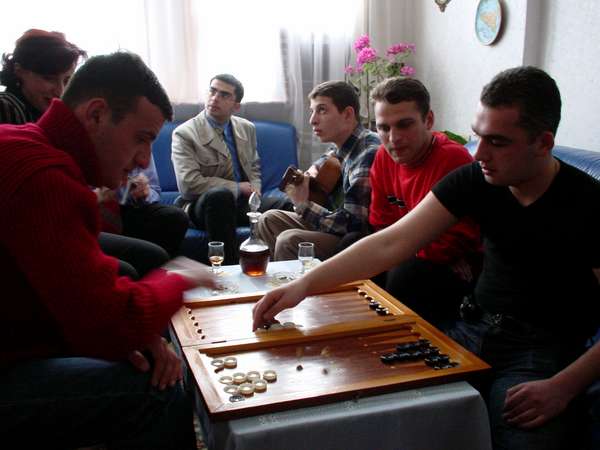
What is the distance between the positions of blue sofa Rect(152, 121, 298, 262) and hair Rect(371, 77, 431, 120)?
1.36m

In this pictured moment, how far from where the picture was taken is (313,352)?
1357mm

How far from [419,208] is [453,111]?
232cm

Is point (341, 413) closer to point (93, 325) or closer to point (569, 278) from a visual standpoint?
point (93, 325)

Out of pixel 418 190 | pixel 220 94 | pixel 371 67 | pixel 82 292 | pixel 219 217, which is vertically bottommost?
pixel 219 217

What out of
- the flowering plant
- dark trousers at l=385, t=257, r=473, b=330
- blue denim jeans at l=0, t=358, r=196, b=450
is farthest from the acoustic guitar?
blue denim jeans at l=0, t=358, r=196, b=450

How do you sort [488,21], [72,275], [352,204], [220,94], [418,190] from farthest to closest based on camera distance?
1. [220,94]
2. [488,21]
3. [352,204]
4. [418,190]
5. [72,275]

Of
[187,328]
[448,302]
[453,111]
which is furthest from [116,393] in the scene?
[453,111]

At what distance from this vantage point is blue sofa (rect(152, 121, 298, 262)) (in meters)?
3.67

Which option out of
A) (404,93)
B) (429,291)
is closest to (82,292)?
(429,291)

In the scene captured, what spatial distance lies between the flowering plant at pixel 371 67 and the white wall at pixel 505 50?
0.16 meters

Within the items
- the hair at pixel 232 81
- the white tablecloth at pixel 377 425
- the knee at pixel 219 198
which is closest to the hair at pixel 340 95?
the knee at pixel 219 198

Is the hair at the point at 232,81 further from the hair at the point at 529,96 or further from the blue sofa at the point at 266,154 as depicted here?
the hair at the point at 529,96

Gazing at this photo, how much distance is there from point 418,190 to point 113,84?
4.34 ft

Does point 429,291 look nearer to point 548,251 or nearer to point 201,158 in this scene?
point 548,251
